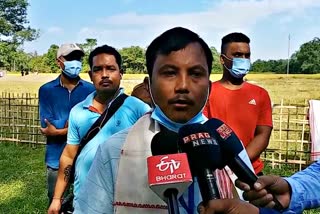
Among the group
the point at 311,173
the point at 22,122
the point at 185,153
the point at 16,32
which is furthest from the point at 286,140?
the point at 16,32

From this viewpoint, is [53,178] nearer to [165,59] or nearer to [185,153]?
[165,59]

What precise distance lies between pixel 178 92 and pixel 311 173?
60 cm

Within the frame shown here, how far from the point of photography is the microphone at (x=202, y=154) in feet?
4.27

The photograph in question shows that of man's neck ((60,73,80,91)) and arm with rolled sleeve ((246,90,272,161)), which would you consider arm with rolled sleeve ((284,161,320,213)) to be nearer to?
arm with rolled sleeve ((246,90,272,161))

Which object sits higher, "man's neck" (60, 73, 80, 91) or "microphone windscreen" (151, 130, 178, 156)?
"man's neck" (60, 73, 80, 91)

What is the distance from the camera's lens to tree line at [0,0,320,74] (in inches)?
1596

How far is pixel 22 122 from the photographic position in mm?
13742

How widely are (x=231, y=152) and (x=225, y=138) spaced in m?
0.06

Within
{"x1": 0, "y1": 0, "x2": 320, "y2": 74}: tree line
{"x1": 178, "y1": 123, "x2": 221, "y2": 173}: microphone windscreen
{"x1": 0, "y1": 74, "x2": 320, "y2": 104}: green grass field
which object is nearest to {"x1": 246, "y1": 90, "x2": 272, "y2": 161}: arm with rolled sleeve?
{"x1": 178, "y1": 123, "x2": 221, "y2": 173}: microphone windscreen

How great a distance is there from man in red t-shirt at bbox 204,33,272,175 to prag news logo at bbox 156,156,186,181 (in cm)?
233

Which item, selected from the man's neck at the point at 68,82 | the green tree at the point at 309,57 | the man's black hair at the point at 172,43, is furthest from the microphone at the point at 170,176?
the green tree at the point at 309,57

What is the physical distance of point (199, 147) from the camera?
1.32 meters

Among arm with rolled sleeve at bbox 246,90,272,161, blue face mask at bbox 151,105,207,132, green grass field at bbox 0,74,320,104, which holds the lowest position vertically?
green grass field at bbox 0,74,320,104

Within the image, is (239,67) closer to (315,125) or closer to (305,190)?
Answer: (305,190)
